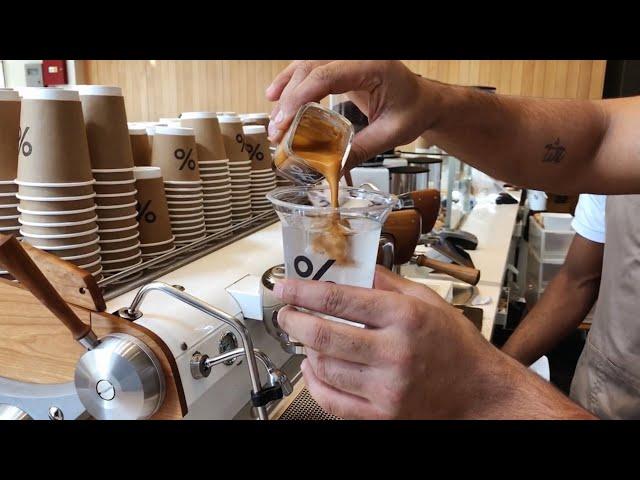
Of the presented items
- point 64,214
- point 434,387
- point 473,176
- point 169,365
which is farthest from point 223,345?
point 473,176

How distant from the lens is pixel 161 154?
3.79 feet

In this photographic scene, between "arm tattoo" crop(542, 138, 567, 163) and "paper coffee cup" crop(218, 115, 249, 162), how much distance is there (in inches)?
30.5

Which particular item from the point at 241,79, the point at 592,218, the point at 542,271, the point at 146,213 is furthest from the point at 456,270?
the point at 241,79

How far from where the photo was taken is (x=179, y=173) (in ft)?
3.81

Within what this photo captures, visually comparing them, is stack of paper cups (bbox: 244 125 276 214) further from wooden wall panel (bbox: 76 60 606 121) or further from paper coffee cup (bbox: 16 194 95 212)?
wooden wall panel (bbox: 76 60 606 121)

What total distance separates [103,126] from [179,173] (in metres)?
0.22

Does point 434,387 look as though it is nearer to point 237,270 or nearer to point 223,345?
point 223,345

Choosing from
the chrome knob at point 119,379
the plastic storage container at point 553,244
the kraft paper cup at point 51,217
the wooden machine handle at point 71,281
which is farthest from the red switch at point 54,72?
the chrome knob at point 119,379

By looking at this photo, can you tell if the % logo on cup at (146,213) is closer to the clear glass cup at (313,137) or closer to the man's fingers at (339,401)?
the clear glass cup at (313,137)

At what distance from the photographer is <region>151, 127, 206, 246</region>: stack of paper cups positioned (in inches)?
45.2

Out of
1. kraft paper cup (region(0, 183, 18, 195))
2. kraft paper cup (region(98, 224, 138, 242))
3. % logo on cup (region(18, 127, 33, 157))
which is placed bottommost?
kraft paper cup (region(98, 224, 138, 242))

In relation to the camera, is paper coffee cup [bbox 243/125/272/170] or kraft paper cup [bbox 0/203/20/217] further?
paper coffee cup [bbox 243/125/272/170]

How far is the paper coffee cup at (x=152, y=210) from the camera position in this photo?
106cm

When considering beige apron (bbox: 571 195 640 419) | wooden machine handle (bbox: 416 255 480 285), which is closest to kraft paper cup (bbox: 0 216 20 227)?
wooden machine handle (bbox: 416 255 480 285)
